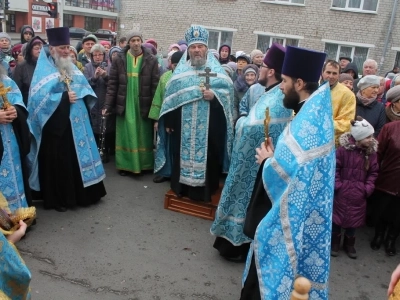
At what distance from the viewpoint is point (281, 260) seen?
2.32 metres

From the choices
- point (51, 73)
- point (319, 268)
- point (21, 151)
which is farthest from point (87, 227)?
point (319, 268)

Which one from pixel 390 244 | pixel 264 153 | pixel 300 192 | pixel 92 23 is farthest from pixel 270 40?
pixel 92 23

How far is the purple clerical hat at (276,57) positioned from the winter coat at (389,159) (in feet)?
5.25

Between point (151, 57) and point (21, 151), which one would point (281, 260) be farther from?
point (151, 57)

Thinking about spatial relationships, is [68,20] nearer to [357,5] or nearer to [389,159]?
[357,5]

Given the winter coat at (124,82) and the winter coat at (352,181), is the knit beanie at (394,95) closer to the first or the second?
the winter coat at (352,181)

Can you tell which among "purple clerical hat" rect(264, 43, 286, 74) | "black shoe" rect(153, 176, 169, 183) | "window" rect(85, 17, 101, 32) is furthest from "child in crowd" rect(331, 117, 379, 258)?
"window" rect(85, 17, 101, 32)

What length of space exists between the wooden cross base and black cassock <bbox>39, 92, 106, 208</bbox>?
911 millimetres

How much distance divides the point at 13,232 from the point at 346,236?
3314 mm

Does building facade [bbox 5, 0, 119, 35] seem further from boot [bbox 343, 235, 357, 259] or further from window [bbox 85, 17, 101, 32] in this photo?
boot [bbox 343, 235, 357, 259]

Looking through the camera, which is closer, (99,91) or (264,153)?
(264,153)

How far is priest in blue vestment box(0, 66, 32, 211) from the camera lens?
359 cm

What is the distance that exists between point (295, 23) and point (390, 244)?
14.5 m

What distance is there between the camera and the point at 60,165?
4.38m
